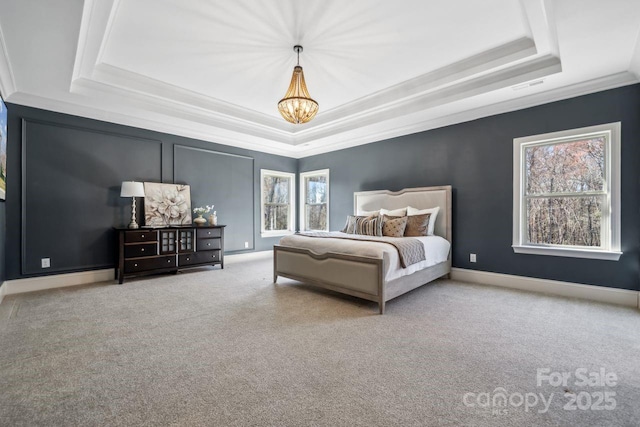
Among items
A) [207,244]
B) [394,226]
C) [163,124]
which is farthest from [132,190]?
[394,226]

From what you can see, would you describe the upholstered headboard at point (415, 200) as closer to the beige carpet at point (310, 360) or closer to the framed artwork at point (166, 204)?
the beige carpet at point (310, 360)

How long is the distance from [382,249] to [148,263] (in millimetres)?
3596

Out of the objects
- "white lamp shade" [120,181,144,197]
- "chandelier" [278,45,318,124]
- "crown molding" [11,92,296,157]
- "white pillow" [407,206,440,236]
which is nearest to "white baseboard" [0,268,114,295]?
"white lamp shade" [120,181,144,197]

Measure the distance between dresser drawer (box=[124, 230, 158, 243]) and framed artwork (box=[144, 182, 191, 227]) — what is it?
0.37 metres

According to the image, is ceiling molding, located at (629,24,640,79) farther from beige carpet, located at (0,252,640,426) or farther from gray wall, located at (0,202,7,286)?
gray wall, located at (0,202,7,286)

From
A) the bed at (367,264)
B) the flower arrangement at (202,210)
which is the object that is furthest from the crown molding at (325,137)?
the flower arrangement at (202,210)

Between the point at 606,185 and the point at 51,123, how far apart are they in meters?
7.12

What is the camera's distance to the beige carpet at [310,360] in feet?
5.04

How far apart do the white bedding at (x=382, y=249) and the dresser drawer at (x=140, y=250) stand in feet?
6.71

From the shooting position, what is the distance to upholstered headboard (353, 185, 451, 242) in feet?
15.1

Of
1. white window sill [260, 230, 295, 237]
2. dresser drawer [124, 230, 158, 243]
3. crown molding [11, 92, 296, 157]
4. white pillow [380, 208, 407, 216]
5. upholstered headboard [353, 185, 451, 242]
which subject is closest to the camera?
crown molding [11, 92, 296, 157]

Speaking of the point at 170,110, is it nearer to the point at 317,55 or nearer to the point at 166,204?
the point at 166,204

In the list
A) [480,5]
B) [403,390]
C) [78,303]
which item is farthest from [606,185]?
[78,303]

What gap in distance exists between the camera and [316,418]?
1490 mm
